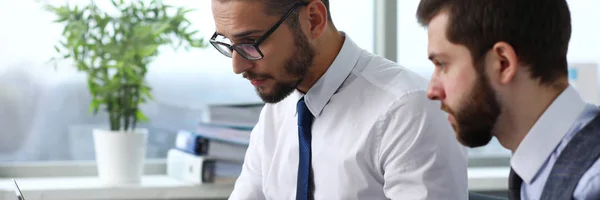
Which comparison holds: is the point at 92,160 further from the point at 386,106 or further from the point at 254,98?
the point at 386,106

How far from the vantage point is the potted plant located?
8.83 ft

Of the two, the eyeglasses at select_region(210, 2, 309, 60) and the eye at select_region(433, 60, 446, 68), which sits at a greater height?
the eye at select_region(433, 60, 446, 68)

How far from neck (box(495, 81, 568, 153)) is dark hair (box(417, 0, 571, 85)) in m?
0.02

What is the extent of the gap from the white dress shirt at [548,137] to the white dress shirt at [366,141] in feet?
1.64

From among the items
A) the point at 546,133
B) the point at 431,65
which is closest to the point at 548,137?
the point at 546,133

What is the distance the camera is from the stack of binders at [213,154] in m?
2.77

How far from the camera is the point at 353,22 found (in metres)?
3.14

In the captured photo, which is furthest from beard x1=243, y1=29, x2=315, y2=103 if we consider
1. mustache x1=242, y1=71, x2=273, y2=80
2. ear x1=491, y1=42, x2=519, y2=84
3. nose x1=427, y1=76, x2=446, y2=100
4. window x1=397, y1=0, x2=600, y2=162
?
window x1=397, y1=0, x2=600, y2=162

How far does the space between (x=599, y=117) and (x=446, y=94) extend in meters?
0.22

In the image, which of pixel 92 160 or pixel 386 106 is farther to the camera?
pixel 92 160

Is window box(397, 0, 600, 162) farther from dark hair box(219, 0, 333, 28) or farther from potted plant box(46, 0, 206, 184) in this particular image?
dark hair box(219, 0, 333, 28)

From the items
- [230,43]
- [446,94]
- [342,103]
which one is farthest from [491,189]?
[446,94]

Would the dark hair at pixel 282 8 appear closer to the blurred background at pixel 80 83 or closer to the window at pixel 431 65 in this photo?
the blurred background at pixel 80 83

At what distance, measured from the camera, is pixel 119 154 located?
2695 millimetres
